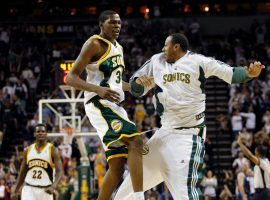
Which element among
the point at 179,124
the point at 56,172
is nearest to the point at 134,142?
the point at 179,124

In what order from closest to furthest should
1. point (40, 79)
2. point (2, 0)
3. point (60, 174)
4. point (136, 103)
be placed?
point (60, 174), point (136, 103), point (40, 79), point (2, 0)

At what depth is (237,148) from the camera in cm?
2202

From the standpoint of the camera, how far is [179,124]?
8000 millimetres

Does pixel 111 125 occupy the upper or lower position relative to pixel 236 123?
upper

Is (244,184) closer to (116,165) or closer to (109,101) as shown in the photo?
(116,165)

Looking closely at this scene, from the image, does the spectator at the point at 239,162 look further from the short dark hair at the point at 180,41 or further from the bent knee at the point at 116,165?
the bent knee at the point at 116,165

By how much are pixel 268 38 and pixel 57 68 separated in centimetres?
1450

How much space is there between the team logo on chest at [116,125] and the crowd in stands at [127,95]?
10.2m

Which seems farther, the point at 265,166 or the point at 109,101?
the point at 265,166

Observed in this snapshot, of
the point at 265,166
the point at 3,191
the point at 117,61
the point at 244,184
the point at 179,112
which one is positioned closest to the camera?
the point at 179,112

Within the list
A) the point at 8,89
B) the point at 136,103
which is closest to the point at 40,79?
the point at 8,89

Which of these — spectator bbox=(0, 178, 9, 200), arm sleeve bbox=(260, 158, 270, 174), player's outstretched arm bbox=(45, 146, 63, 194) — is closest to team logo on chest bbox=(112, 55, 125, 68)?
player's outstretched arm bbox=(45, 146, 63, 194)

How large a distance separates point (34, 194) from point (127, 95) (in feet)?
40.5

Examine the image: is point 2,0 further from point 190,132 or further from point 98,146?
point 190,132
